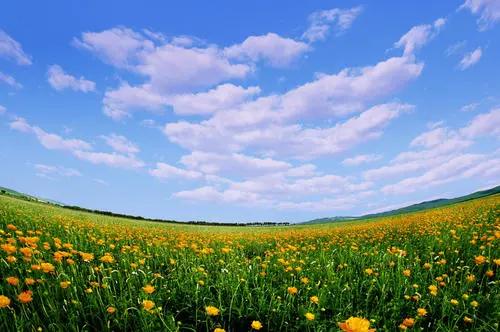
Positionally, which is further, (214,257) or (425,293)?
(214,257)

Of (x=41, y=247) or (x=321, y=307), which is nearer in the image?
(x=321, y=307)

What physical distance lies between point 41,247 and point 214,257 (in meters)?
2.57

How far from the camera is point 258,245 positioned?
1046 centimetres

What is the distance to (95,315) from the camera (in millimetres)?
2895

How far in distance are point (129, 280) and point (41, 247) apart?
78.2 inches

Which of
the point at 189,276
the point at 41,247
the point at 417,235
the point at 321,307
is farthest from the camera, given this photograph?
the point at 417,235

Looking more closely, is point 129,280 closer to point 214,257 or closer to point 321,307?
point 321,307

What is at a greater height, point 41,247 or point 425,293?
point 41,247

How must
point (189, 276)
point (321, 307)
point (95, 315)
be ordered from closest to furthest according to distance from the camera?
point (95, 315) → point (321, 307) → point (189, 276)

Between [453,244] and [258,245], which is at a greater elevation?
[453,244]

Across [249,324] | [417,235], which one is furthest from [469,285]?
[417,235]

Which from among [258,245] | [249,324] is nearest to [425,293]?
[249,324]

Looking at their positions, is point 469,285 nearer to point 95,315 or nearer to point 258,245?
point 95,315

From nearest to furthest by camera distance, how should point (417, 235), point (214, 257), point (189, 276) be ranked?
point (189, 276) → point (214, 257) → point (417, 235)
